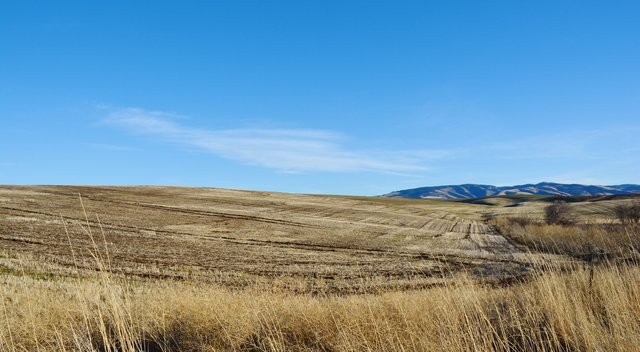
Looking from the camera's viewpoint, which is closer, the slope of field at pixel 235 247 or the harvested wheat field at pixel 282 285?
the harvested wheat field at pixel 282 285

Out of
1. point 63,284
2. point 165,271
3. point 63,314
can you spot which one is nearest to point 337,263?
point 165,271

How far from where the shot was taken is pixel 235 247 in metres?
29.9

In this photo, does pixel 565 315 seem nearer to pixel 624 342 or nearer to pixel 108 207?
pixel 624 342

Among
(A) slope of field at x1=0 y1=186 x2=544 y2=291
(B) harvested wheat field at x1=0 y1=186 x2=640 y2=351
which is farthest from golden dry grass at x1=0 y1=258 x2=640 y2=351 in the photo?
(A) slope of field at x1=0 y1=186 x2=544 y2=291

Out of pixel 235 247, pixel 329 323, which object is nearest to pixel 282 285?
pixel 329 323

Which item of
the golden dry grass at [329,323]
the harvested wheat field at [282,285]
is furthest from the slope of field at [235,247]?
the golden dry grass at [329,323]

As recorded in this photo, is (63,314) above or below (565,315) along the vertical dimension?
below

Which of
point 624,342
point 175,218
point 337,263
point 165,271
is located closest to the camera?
point 624,342

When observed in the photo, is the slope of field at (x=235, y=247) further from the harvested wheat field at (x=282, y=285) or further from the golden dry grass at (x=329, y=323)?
the golden dry grass at (x=329, y=323)

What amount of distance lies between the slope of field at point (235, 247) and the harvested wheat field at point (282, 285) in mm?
144

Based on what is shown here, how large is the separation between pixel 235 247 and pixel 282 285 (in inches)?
565

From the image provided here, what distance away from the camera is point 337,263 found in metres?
25.9

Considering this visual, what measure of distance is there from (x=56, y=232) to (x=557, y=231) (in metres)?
43.9

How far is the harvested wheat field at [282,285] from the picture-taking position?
6.10 meters
